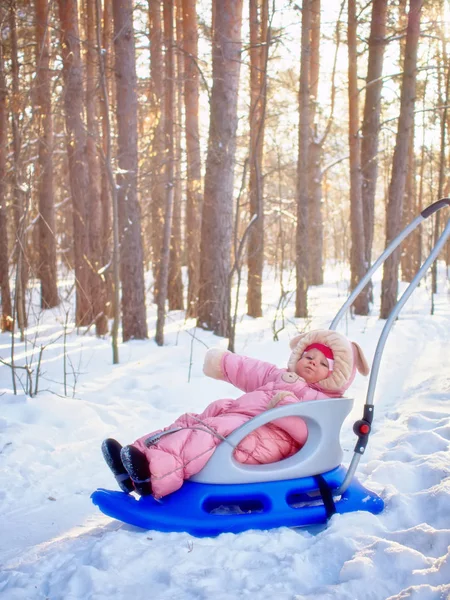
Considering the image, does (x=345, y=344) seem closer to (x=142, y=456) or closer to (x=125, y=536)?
(x=142, y=456)

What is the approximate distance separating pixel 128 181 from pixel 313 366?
5.12m

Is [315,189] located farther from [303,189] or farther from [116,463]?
[116,463]

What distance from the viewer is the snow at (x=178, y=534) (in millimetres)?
2256

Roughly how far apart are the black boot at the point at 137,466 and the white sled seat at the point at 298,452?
262 millimetres

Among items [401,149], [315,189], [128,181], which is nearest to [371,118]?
[401,149]

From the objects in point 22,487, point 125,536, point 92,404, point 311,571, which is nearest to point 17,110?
point 92,404

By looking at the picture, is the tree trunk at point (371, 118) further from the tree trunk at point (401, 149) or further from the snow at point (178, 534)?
the snow at point (178, 534)

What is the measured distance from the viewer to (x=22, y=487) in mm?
3469

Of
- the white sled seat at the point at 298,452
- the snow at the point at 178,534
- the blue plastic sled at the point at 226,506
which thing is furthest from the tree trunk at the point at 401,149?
the blue plastic sled at the point at 226,506

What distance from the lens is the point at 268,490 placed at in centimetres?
285

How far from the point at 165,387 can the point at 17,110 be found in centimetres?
288

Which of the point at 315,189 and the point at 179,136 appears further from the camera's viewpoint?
the point at 315,189

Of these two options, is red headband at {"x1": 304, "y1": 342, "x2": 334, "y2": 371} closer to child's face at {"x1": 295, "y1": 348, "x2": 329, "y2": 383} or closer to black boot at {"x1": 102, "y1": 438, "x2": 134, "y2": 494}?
child's face at {"x1": 295, "y1": 348, "x2": 329, "y2": 383}

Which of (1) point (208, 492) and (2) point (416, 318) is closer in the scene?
(1) point (208, 492)
